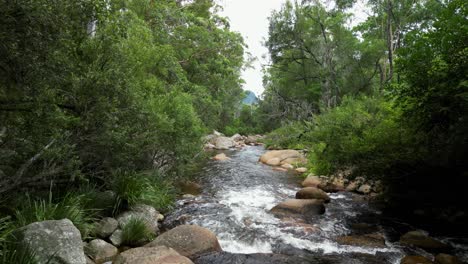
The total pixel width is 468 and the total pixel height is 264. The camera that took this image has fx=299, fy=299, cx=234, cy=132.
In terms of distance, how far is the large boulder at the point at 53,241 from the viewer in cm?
422

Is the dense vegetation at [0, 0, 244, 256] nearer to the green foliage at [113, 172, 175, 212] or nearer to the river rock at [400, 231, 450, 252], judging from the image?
the green foliage at [113, 172, 175, 212]

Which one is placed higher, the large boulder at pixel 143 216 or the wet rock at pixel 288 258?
the large boulder at pixel 143 216

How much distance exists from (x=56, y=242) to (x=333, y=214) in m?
7.66

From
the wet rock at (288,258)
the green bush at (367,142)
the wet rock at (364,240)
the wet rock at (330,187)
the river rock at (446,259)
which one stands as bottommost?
the wet rock at (288,258)

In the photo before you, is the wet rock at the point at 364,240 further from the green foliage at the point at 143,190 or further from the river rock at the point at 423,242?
the green foliage at the point at 143,190

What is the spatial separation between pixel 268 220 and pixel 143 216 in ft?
11.2

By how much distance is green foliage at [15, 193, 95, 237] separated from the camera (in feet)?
16.6

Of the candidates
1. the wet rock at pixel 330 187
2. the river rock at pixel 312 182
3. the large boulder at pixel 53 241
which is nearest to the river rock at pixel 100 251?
the large boulder at pixel 53 241

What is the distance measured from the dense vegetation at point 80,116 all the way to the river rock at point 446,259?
6685mm

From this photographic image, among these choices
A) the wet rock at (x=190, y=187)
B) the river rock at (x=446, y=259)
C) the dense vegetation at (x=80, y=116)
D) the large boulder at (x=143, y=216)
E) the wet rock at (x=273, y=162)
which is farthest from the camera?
the wet rock at (x=273, y=162)

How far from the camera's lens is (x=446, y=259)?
592 centimetres

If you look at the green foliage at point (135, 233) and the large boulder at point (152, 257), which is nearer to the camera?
the large boulder at point (152, 257)

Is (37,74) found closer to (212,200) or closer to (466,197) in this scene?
(212,200)

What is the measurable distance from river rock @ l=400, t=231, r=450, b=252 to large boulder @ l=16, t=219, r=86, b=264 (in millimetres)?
6962
